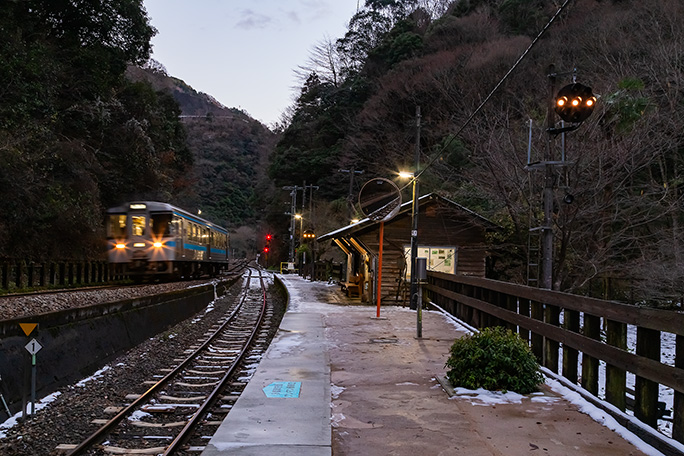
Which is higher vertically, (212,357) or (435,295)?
(435,295)

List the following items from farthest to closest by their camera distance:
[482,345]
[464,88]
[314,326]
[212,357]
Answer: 1. [464,88]
2. [314,326]
3. [212,357]
4. [482,345]

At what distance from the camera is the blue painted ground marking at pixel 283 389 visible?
6.30 meters

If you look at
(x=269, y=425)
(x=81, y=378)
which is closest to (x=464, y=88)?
(x=81, y=378)

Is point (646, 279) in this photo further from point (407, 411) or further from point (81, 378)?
point (81, 378)

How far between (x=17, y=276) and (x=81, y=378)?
42.5 feet

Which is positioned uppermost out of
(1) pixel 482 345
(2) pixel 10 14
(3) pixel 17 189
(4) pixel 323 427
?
(2) pixel 10 14

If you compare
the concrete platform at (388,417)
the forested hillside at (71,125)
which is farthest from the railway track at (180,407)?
the forested hillside at (71,125)

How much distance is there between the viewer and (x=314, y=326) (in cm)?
1182

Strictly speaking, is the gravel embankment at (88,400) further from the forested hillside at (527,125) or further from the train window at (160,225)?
the train window at (160,225)

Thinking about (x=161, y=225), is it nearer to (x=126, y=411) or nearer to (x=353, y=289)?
(x=353, y=289)

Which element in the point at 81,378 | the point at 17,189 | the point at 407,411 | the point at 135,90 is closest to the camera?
the point at 407,411

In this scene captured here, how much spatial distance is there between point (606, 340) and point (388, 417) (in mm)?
2380

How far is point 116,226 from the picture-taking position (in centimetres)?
2169

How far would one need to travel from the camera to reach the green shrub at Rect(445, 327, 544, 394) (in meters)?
6.20
